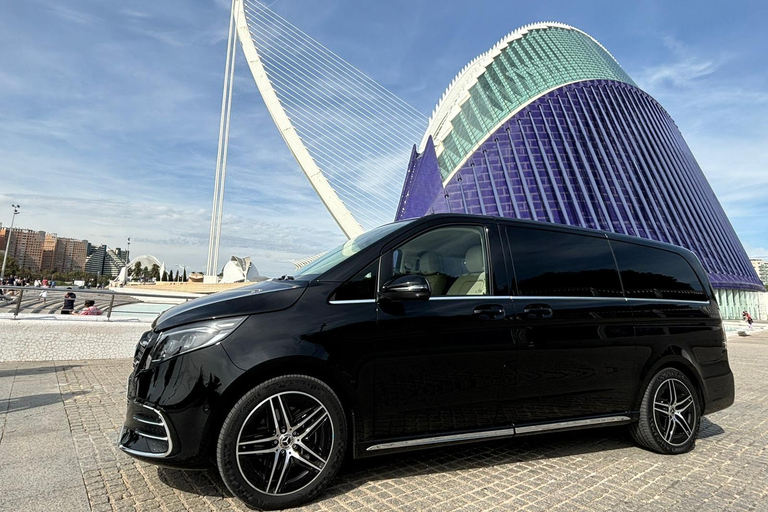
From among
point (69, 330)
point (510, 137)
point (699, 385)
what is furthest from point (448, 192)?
point (699, 385)

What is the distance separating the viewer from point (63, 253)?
126 meters

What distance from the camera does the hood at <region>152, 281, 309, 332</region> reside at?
273cm

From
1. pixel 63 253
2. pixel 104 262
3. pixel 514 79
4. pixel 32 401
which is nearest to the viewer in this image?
pixel 32 401

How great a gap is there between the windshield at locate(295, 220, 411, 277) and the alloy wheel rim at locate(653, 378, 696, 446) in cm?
280

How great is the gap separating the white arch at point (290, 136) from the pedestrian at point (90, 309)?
684 inches

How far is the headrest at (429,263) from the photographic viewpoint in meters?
3.46

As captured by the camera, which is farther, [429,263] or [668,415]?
[668,415]

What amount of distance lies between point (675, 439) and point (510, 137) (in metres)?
35.4

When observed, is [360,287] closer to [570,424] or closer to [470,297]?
[470,297]

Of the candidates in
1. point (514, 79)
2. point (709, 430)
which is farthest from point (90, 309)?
point (514, 79)

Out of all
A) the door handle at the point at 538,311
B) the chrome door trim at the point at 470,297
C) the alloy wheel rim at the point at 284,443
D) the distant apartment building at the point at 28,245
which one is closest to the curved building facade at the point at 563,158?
the door handle at the point at 538,311

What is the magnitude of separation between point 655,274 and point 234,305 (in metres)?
3.87

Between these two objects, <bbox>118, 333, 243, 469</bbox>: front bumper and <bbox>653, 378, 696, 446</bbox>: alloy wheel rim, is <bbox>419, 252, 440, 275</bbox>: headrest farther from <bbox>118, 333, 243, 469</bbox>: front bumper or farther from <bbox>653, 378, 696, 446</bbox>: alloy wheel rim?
<bbox>653, 378, 696, 446</bbox>: alloy wheel rim

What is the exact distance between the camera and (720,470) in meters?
3.65
